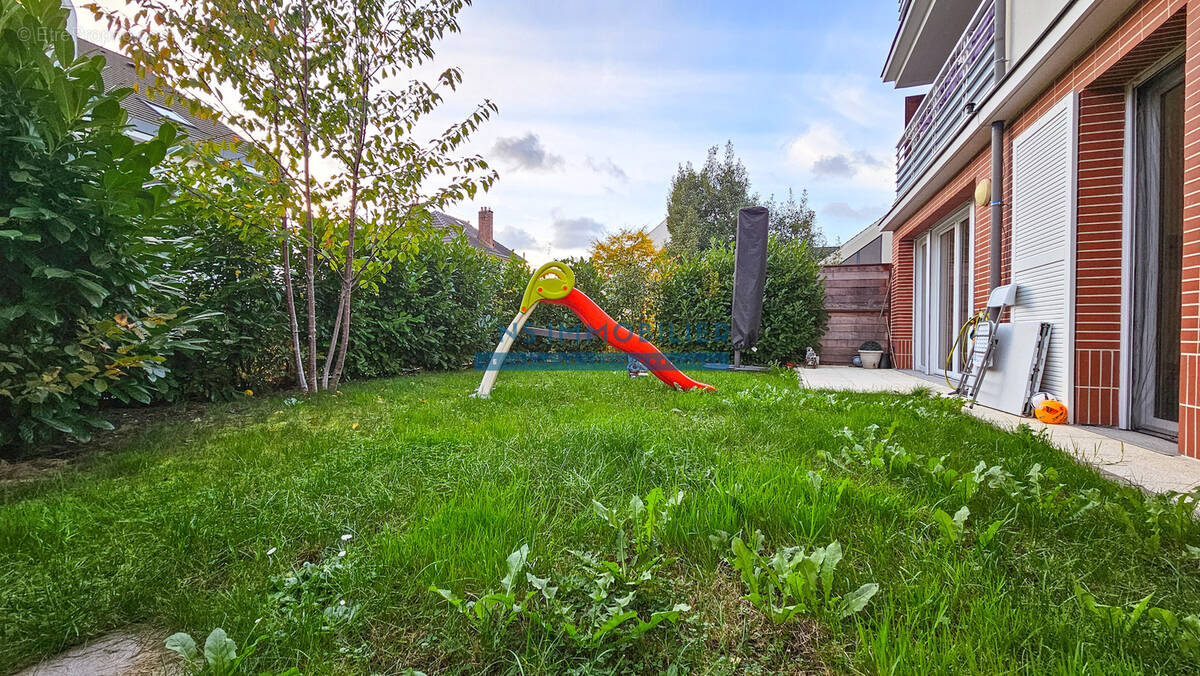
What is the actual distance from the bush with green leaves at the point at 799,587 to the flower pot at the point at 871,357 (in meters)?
8.03

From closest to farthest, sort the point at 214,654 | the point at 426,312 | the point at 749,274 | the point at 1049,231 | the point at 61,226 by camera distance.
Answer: the point at 214,654 < the point at 61,226 < the point at 1049,231 < the point at 426,312 < the point at 749,274

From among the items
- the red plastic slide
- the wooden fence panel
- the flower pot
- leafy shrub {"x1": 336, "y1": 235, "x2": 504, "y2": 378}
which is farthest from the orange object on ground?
leafy shrub {"x1": 336, "y1": 235, "x2": 504, "y2": 378}

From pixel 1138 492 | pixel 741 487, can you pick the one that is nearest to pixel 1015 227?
pixel 1138 492

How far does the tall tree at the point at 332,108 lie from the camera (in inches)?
141

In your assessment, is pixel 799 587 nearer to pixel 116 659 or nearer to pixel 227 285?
pixel 116 659

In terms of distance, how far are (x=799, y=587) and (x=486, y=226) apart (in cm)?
2047

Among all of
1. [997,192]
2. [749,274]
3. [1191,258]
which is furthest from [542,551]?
[749,274]

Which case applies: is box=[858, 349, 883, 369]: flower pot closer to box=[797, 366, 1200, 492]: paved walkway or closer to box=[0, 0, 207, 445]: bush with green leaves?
box=[797, 366, 1200, 492]: paved walkway

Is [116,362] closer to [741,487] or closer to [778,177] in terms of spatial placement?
[741,487]

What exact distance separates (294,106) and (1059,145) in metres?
6.03

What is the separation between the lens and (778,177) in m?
21.0

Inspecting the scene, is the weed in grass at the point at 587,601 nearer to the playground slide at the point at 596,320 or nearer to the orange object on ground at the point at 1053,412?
the playground slide at the point at 596,320

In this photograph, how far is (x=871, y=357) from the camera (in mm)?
7945

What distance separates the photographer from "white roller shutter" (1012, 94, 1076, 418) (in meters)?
3.26
